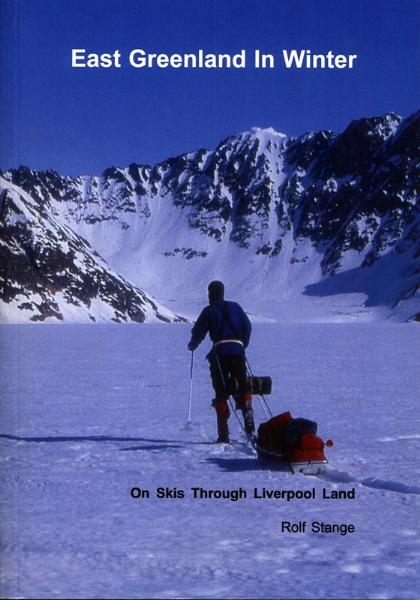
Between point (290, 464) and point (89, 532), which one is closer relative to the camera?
point (89, 532)

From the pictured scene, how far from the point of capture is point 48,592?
428 centimetres

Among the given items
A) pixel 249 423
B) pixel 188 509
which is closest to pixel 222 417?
pixel 249 423

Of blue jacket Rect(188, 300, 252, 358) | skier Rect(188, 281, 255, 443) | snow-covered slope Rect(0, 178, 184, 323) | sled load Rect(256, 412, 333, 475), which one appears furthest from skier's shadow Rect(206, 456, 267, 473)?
snow-covered slope Rect(0, 178, 184, 323)

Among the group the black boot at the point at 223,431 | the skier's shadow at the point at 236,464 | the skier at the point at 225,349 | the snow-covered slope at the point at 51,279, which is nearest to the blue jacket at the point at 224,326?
the skier at the point at 225,349

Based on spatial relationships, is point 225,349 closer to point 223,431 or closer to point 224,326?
point 224,326

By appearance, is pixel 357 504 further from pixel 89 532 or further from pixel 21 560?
pixel 21 560

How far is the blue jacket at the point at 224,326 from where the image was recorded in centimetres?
883

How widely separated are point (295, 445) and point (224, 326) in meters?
1.98

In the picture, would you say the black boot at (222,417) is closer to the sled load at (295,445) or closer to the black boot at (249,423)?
the black boot at (249,423)

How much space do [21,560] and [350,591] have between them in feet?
6.74

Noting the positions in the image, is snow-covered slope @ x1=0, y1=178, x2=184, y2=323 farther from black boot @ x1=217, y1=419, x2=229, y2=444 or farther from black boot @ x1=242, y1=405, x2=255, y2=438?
black boot @ x1=242, y1=405, x2=255, y2=438

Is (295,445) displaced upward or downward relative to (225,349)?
downward

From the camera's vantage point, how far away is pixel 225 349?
8.80 meters

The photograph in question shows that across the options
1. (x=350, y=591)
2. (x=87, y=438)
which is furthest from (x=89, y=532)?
(x=87, y=438)
